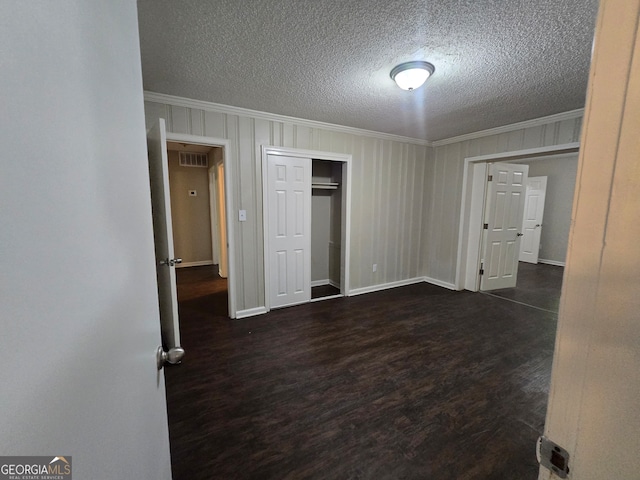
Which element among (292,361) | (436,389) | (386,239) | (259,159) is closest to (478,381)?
(436,389)

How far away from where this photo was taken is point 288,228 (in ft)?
10.8

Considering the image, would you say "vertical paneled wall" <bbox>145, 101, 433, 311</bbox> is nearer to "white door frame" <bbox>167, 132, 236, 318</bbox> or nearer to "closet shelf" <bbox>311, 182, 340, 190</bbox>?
"white door frame" <bbox>167, 132, 236, 318</bbox>

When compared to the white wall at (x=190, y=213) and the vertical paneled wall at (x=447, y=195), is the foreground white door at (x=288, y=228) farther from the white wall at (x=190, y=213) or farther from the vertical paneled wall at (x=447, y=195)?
the white wall at (x=190, y=213)

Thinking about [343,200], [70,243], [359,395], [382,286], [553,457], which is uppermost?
[343,200]

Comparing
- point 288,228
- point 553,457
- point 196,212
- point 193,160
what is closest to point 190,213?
point 196,212

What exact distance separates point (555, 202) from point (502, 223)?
3.21m

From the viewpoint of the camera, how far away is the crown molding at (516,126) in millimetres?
2814

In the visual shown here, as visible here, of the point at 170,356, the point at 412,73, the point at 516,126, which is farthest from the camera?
the point at 516,126

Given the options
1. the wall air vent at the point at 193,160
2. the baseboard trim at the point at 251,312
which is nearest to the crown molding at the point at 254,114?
the baseboard trim at the point at 251,312

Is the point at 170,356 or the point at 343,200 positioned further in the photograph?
the point at 343,200

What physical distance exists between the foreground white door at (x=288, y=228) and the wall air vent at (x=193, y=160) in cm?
308

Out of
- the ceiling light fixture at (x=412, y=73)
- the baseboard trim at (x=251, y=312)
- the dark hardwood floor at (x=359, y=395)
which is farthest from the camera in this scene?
the baseboard trim at (x=251, y=312)

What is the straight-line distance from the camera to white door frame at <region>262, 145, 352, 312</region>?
3.04 m

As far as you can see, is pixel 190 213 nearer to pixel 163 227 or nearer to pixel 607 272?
pixel 163 227
